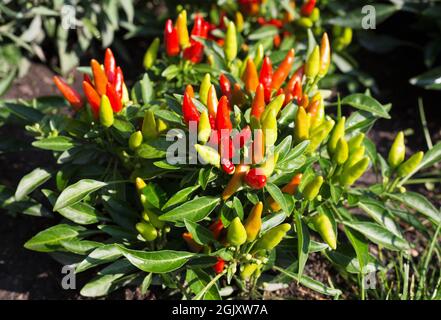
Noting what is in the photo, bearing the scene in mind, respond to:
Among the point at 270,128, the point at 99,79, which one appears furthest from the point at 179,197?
the point at 99,79

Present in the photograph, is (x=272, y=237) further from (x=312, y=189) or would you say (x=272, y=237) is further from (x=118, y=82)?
(x=118, y=82)

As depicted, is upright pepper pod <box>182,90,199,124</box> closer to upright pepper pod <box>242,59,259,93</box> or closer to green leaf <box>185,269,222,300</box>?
upright pepper pod <box>242,59,259,93</box>

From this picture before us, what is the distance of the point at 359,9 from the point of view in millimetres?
4039

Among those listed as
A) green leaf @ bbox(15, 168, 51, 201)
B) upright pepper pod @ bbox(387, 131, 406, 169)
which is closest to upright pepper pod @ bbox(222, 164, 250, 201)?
upright pepper pod @ bbox(387, 131, 406, 169)

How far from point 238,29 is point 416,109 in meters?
1.41

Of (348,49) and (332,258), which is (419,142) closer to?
(348,49)

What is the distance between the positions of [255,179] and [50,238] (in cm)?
100

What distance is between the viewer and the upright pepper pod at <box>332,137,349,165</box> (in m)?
2.65

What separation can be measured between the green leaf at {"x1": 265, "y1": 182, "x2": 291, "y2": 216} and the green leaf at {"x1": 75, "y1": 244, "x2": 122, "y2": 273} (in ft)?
2.35

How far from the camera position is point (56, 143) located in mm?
2828

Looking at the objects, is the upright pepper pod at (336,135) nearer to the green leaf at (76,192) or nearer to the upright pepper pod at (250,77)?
the upright pepper pod at (250,77)

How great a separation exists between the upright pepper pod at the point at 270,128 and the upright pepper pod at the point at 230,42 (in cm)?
74

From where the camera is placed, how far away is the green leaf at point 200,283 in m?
2.66
